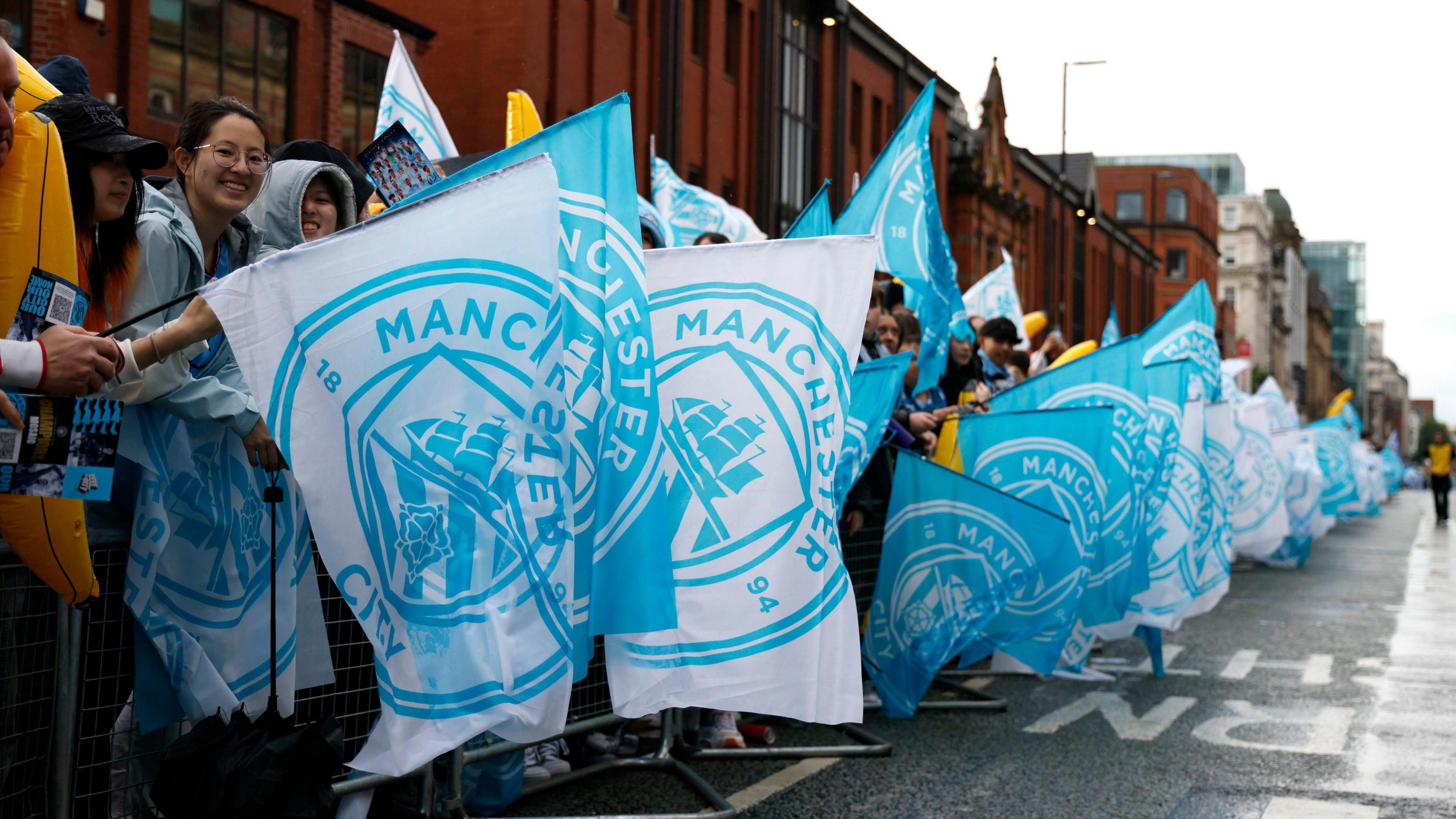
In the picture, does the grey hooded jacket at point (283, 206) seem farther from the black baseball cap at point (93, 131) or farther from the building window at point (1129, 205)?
the building window at point (1129, 205)

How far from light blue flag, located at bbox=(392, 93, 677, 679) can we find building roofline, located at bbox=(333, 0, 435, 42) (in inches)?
697

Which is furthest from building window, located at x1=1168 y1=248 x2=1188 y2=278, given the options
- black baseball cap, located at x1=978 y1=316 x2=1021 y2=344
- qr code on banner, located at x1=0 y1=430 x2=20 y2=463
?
qr code on banner, located at x1=0 y1=430 x2=20 y2=463

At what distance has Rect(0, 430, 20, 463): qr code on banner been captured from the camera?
296cm

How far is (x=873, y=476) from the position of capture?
672 cm

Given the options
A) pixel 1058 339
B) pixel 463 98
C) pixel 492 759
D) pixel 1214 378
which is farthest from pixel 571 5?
pixel 492 759

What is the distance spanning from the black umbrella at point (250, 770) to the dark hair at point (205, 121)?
163 cm

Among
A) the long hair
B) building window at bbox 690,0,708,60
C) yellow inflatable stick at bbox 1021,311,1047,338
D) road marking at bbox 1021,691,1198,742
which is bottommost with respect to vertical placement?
road marking at bbox 1021,691,1198,742

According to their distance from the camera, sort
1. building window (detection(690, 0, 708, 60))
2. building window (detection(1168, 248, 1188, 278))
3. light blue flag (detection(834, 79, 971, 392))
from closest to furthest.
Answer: light blue flag (detection(834, 79, 971, 392)) < building window (detection(690, 0, 708, 60)) < building window (detection(1168, 248, 1188, 278))

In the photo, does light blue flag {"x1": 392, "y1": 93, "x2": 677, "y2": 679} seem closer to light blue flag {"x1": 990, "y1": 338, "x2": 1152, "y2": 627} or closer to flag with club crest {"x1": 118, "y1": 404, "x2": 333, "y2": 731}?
flag with club crest {"x1": 118, "y1": 404, "x2": 333, "y2": 731}

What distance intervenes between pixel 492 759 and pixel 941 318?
14.6 feet

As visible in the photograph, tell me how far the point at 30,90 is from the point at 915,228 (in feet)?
18.3

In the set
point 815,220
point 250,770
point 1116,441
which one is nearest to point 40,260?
point 250,770

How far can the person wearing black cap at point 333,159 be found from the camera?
5.03 metres

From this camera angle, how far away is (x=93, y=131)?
348 cm
